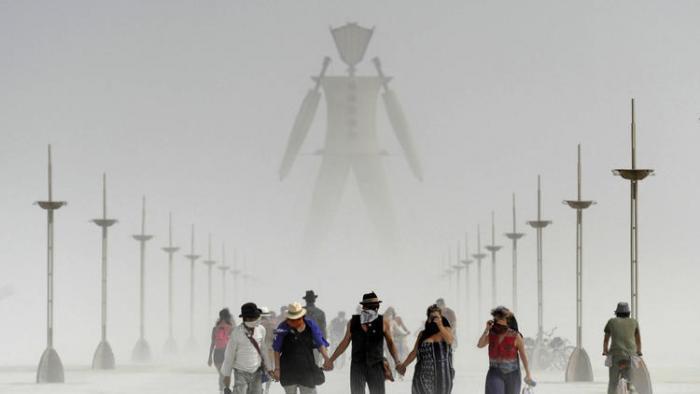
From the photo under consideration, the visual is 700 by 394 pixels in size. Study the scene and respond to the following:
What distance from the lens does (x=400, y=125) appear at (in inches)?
4414

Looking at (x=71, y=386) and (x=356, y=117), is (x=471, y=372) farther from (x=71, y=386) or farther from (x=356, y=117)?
(x=356, y=117)

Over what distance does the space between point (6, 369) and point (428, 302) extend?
3841 inches

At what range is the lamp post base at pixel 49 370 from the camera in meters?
40.8

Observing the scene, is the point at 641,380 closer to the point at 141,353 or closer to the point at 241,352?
the point at 241,352

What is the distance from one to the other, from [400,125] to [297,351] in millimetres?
91684

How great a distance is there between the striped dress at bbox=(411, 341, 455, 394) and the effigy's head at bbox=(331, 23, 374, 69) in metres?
96.6

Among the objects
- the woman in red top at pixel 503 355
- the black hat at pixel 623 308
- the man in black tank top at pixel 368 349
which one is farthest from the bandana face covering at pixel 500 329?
the black hat at pixel 623 308

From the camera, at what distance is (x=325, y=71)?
114m

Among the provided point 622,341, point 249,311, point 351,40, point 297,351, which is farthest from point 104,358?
point 351,40

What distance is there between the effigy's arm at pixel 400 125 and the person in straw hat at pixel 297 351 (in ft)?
295

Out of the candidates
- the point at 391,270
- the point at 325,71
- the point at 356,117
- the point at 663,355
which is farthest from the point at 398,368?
the point at 391,270

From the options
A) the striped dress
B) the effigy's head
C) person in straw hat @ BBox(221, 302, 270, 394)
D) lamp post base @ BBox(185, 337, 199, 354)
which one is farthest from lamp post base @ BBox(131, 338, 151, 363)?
the effigy's head

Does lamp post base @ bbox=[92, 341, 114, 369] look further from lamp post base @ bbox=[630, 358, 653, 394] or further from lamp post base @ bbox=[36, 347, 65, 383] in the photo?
lamp post base @ bbox=[630, 358, 653, 394]

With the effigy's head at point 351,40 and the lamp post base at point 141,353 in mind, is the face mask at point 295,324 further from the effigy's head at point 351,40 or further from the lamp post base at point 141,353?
the effigy's head at point 351,40
